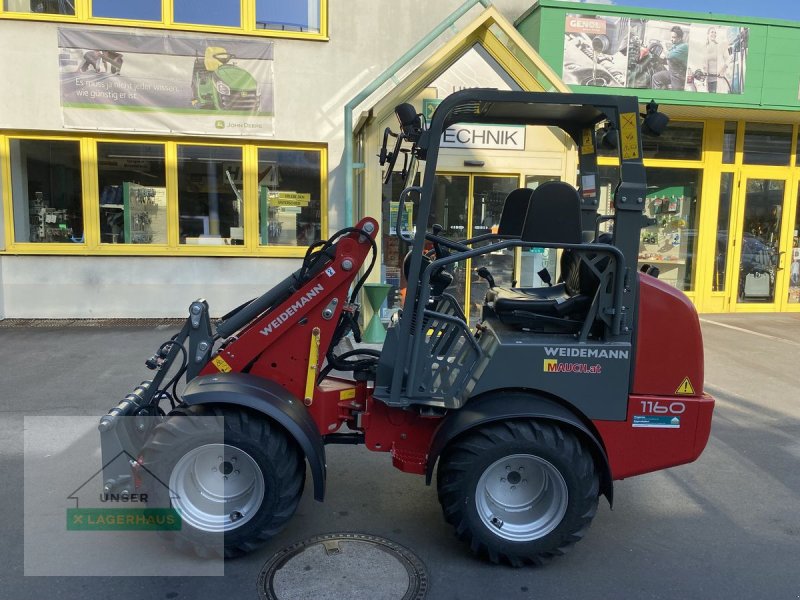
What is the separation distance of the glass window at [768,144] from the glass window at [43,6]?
1175cm

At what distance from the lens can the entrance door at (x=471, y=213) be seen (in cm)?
924

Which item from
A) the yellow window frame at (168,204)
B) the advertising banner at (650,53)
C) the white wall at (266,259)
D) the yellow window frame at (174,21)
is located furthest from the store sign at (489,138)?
the yellow window frame at (174,21)

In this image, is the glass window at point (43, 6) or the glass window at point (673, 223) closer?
the glass window at point (43, 6)

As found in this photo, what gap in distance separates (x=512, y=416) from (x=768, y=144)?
10.9 m

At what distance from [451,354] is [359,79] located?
294 inches

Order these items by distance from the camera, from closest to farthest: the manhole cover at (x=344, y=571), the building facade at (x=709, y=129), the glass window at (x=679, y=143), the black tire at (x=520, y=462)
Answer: the manhole cover at (x=344, y=571)
the black tire at (x=520, y=462)
the building facade at (x=709, y=129)
the glass window at (x=679, y=143)

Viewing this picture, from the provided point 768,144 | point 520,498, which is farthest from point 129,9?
point 768,144

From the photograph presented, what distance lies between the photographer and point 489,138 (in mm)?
8992

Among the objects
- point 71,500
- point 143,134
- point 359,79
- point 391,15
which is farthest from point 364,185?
point 71,500

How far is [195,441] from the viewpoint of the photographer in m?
3.15

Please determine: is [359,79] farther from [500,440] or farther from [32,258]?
[500,440]

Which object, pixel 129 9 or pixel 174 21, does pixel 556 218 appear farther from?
pixel 129 9

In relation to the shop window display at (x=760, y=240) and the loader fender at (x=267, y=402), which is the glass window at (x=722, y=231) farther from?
the loader fender at (x=267, y=402)

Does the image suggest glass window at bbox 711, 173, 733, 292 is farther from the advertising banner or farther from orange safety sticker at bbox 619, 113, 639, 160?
orange safety sticker at bbox 619, 113, 639, 160
